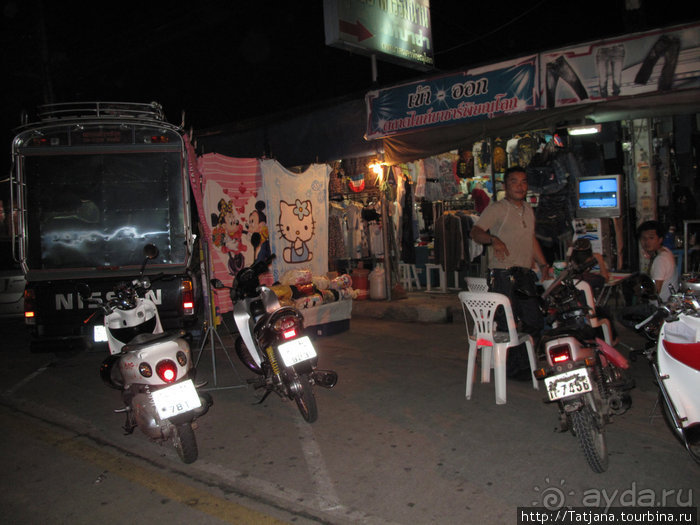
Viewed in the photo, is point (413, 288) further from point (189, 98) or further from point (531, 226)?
point (189, 98)

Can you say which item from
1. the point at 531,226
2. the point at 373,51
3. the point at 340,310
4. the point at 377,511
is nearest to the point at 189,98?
the point at 373,51

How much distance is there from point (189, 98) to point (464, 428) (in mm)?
28024

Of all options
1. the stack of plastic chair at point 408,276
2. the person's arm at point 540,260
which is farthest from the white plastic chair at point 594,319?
the stack of plastic chair at point 408,276

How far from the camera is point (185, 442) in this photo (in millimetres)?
4199

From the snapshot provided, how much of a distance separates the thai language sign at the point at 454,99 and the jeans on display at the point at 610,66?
96cm

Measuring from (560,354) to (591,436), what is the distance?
0.56m

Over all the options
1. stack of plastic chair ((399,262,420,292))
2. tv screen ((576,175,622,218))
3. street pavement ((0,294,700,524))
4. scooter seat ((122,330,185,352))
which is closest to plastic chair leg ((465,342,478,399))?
street pavement ((0,294,700,524))

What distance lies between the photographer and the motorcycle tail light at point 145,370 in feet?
13.9

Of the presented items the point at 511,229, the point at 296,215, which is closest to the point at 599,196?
the point at 511,229

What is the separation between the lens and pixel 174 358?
4.35 metres

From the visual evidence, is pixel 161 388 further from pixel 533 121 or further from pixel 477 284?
pixel 533 121

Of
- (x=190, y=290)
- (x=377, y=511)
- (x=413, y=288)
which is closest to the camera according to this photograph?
(x=377, y=511)

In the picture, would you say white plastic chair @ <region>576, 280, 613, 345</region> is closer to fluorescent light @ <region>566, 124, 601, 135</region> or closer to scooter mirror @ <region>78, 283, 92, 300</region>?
fluorescent light @ <region>566, 124, 601, 135</region>

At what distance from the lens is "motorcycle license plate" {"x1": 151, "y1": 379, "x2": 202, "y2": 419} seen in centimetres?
407
